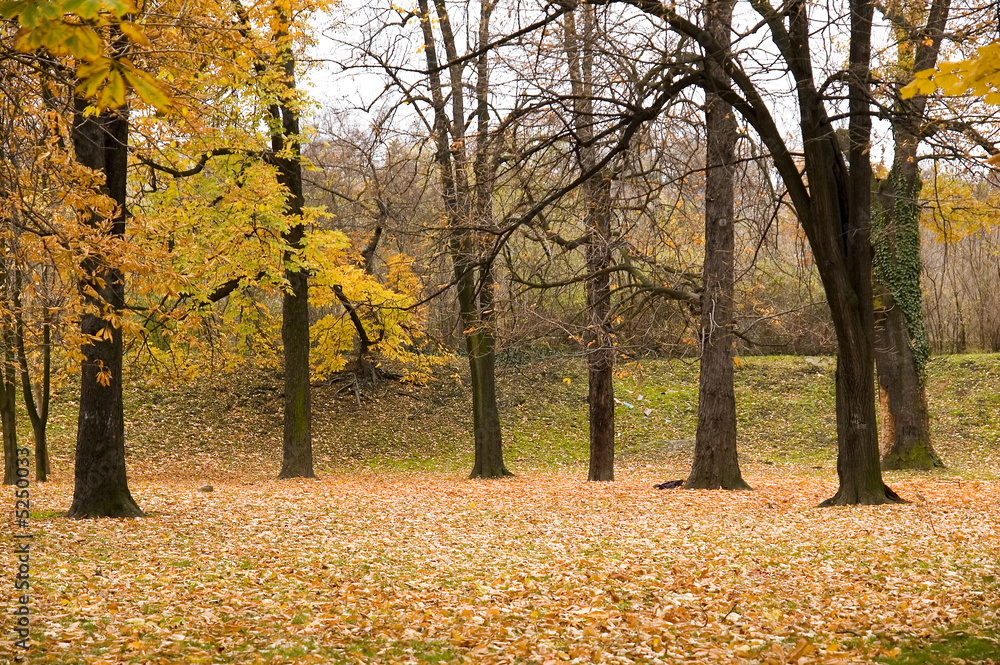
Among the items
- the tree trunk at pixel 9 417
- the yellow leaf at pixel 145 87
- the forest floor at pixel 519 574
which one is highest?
the yellow leaf at pixel 145 87

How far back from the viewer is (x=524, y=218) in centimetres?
880

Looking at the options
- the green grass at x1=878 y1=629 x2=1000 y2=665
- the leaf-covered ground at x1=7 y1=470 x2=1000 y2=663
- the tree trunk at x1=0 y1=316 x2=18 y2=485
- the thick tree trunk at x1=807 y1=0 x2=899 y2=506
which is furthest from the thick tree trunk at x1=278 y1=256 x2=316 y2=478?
the green grass at x1=878 y1=629 x2=1000 y2=665

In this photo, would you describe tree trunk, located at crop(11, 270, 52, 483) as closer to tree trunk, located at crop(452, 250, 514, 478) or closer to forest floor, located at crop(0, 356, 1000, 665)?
forest floor, located at crop(0, 356, 1000, 665)

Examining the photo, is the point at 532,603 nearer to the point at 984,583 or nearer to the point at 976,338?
the point at 984,583

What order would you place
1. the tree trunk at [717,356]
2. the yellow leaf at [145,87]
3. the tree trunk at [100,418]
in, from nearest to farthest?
the yellow leaf at [145,87]
the tree trunk at [100,418]
the tree trunk at [717,356]

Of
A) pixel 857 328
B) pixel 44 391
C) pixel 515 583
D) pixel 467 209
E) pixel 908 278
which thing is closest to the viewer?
pixel 515 583

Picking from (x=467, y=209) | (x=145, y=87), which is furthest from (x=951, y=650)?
(x=467, y=209)

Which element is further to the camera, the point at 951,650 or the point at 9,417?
the point at 9,417

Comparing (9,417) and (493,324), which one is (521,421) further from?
(9,417)

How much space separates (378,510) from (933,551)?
6522 millimetres

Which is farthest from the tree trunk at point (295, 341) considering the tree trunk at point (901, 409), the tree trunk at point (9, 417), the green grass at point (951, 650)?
the green grass at point (951, 650)

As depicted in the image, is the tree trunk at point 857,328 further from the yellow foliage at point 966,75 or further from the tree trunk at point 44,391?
the tree trunk at point 44,391

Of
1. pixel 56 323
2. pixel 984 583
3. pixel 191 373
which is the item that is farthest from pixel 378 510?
pixel 191 373

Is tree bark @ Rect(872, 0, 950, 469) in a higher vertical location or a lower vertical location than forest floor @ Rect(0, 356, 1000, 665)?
higher
